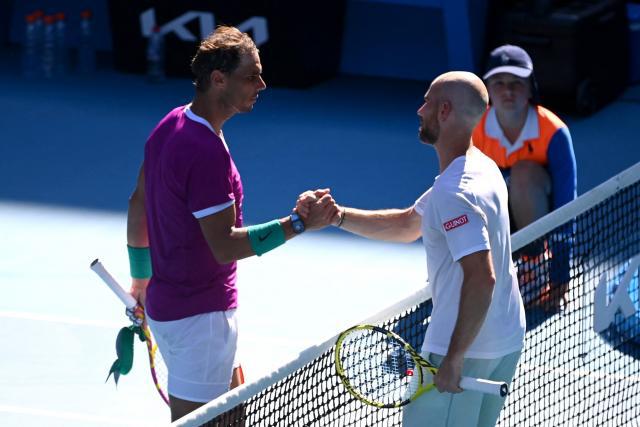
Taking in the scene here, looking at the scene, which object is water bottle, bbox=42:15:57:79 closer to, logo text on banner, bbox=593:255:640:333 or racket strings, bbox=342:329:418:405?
logo text on banner, bbox=593:255:640:333

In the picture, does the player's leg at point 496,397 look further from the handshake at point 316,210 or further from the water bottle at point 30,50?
the water bottle at point 30,50

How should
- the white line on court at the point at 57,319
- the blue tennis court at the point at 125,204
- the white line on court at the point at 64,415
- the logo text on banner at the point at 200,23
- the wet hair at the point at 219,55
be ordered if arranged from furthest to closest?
the logo text on banner at the point at 200,23
the white line on court at the point at 57,319
the blue tennis court at the point at 125,204
the white line on court at the point at 64,415
the wet hair at the point at 219,55

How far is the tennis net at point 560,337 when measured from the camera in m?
3.84

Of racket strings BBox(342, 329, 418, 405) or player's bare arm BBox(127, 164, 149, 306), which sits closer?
racket strings BBox(342, 329, 418, 405)

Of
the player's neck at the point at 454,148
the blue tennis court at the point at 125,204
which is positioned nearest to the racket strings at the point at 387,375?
the blue tennis court at the point at 125,204

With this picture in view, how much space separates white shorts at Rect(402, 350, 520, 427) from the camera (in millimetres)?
3570

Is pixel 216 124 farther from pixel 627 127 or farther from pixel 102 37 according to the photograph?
pixel 102 37

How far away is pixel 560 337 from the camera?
5426mm

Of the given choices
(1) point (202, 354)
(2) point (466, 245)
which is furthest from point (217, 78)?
(2) point (466, 245)

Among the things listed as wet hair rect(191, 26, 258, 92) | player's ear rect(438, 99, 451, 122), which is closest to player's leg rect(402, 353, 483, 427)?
player's ear rect(438, 99, 451, 122)

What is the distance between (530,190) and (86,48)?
5.93 meters

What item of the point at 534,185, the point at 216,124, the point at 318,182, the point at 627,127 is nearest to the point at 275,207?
the point at 318,182

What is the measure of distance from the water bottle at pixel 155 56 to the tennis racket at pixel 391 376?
6.70 m

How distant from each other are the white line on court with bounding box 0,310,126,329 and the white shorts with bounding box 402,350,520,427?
9.06 ft
